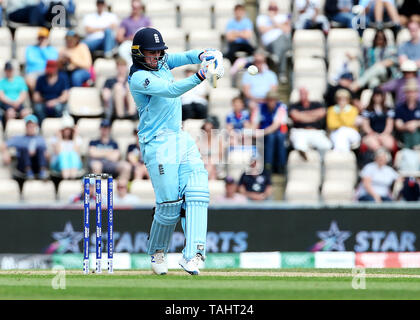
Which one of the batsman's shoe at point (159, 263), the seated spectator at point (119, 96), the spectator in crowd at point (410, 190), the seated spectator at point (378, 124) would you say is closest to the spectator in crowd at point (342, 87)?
the seated spectator at point (378, 124)

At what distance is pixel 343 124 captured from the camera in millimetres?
15289

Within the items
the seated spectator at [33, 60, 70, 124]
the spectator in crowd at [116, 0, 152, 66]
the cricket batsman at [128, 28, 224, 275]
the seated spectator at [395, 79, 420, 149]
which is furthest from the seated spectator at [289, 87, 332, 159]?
the cricket batsman at [128, 28, 224, 275]

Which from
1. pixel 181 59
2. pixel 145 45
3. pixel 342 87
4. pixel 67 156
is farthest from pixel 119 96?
pixel 145 45

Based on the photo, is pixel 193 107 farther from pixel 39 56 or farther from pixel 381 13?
pixel 381 13

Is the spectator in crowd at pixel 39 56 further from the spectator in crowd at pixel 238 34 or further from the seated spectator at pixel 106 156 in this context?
the spectator in crowd at pixel 238 34

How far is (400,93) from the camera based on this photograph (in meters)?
15.6

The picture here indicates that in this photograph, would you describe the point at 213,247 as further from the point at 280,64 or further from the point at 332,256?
the point at 280,64

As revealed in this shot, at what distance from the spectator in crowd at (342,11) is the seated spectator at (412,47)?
3.03ft

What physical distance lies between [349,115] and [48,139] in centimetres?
421

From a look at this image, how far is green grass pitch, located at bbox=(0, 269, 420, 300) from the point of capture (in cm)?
800

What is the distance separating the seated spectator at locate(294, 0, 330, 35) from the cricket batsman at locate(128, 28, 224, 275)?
7.01 m

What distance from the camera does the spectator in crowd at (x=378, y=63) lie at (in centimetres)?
1591

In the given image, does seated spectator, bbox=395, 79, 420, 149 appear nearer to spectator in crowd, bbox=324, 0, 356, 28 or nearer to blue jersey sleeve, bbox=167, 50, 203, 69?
spectator in crowd, bbox=324, 0, 356, 28

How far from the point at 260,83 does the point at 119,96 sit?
204 centimetres
